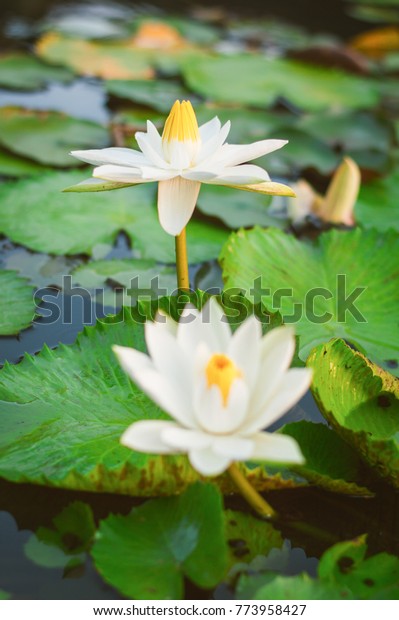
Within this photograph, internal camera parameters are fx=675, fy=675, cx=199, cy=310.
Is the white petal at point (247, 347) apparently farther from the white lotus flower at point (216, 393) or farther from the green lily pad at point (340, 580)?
the green lily pad at point (340, 580)

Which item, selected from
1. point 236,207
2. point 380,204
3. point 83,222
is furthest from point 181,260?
point 380,204

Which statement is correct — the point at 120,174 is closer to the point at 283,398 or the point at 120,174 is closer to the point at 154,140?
the point at 154,140

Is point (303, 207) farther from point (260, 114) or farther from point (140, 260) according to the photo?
point (260, 114)

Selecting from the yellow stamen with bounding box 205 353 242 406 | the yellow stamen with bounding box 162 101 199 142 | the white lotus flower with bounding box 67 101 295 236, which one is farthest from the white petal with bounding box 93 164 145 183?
the yellow stamen with bounding box 205 353 242 406

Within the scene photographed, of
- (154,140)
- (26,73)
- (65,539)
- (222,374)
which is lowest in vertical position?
(65,539)

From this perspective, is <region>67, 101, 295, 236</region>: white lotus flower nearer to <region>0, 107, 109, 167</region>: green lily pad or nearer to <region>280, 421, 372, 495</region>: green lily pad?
<region>280, 421, 372, 495</region>: green lily pad

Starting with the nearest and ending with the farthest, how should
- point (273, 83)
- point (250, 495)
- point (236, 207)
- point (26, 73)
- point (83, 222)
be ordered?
point (250, 495), point (83, 222), point (236, 207), point (26, 73), point (273, 83)

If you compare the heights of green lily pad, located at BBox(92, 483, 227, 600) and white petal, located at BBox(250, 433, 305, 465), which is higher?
white petal, located at BBox(250, 433, 305, 465)

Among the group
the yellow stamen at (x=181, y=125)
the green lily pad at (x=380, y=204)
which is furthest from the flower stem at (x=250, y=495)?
the green lily pad at (x=380, y=204)
